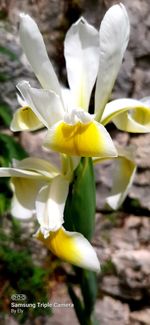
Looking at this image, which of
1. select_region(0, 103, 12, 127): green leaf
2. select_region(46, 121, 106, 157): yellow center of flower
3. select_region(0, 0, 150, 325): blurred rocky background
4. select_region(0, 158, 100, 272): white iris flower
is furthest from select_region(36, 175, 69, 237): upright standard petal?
select_region(0, 103, 12, 127): green leaf

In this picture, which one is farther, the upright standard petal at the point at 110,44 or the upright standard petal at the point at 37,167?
the upright standard petal at the point at 37,167

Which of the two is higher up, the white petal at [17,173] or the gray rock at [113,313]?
the white petal at [17,173]

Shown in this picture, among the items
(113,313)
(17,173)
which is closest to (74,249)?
(17,173)

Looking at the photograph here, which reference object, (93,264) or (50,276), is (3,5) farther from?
(93,264)

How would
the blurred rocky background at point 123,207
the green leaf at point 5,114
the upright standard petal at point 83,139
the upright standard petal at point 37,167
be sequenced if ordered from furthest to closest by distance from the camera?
the green leaf at point 5,114
the blurred rocky background at point 123,207
the upright standard petal at point 37,167
the upright standard petal at point 83,139

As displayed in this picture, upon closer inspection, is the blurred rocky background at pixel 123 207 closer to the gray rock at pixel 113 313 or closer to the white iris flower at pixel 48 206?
the gray rock at pixel 113 313

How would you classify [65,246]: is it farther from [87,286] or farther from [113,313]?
[113,313]

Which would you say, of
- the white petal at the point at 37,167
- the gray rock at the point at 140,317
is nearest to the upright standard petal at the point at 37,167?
the white petal at the point at 37,167

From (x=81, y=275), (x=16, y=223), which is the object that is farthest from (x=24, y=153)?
(x=81, y=275)
